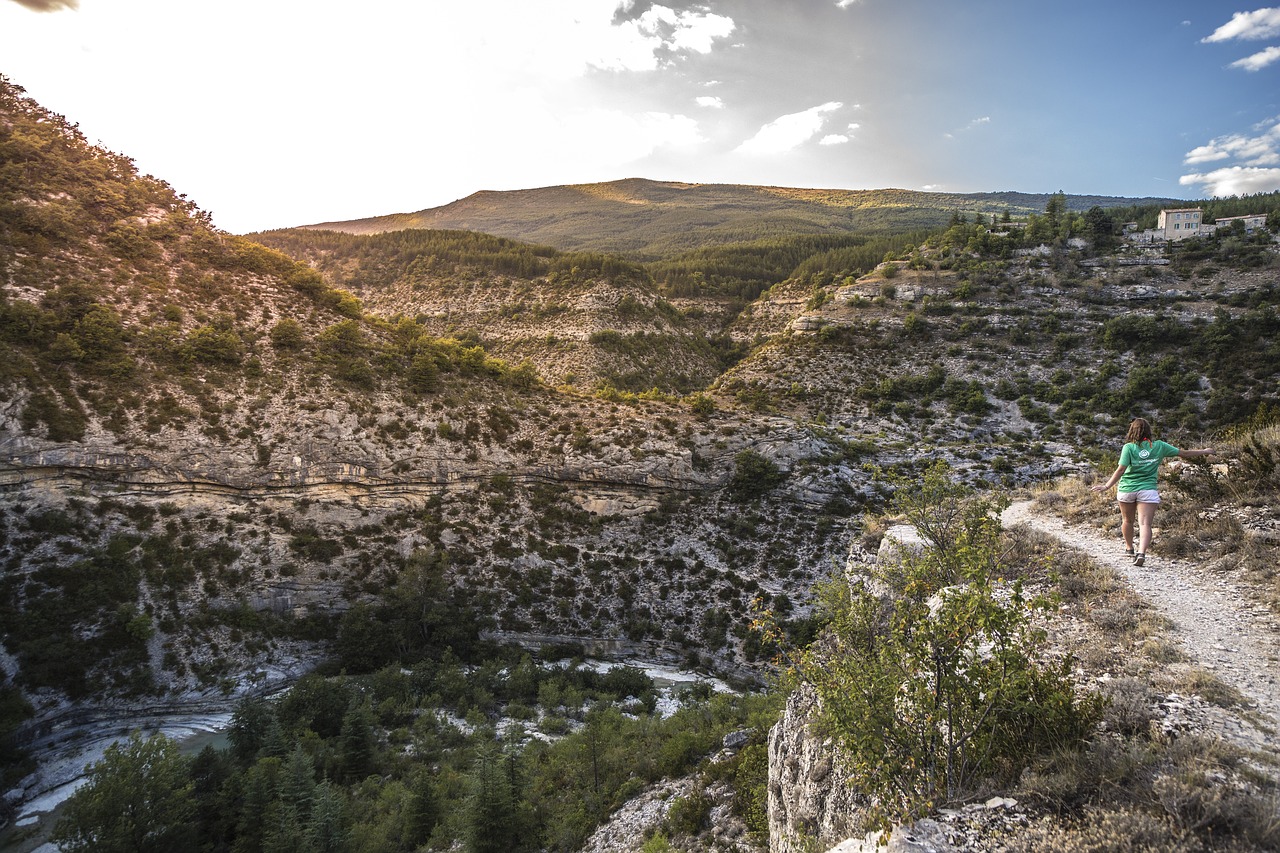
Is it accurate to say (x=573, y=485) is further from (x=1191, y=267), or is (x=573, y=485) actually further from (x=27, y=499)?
(x=1191, y=267)

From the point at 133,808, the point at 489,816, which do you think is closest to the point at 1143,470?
the point at 489,816

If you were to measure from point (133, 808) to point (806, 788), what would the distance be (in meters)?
23.3

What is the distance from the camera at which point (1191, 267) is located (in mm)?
66625

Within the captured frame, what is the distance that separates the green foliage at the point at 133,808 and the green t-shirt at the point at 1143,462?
97.8 feet

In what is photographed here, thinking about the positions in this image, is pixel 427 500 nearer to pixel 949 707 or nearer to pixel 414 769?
pixel 414 769

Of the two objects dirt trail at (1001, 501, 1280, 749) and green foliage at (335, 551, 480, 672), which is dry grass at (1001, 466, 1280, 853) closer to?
dirt trail at (1001, 501, 1280, 749)

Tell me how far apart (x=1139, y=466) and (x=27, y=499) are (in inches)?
1948

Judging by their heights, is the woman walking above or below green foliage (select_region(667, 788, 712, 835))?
above

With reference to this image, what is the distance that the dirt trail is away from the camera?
6.47m

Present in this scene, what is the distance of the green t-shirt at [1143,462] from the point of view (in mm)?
10023

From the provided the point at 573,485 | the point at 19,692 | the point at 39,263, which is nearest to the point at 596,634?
the point at 573,485

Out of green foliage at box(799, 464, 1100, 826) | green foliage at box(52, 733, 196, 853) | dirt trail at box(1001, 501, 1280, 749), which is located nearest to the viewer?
green foliage at box(799, 464, 1100, 826)

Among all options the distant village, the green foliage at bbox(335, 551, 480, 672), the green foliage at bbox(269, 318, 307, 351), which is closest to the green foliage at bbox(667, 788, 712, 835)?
the green foliage at bbox(335, 551, 480, 672)

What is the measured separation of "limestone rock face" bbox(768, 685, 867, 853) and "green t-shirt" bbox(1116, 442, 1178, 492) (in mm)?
7416
